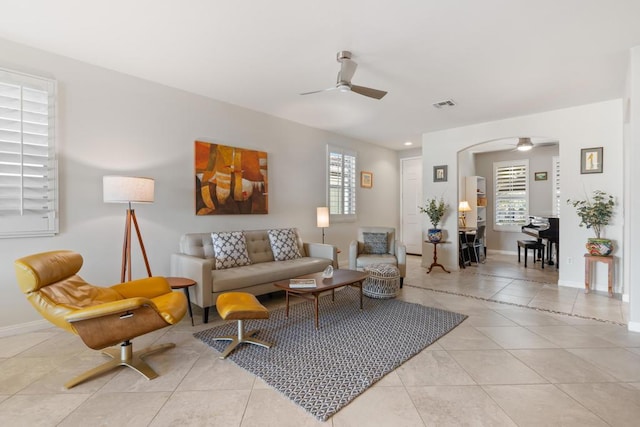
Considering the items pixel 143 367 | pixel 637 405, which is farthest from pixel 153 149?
pixel 637 405

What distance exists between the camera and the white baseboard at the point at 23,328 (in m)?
2.99

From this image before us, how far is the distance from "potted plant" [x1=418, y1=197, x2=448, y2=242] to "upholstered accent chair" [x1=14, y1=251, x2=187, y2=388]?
4.67m

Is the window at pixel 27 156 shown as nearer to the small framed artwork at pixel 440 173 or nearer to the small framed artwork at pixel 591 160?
the small framed artwork at pixel 440 173

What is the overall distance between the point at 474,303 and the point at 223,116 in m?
→ 4.30

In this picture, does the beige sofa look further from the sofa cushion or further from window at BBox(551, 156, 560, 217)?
window at BBox(551, 156, 560, 217)

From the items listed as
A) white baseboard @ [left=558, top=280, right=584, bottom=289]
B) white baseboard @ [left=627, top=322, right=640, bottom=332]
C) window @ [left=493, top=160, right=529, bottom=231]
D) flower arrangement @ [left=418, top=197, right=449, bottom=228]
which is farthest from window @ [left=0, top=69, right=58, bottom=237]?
window @ [left=493, top=160, right=529, bottom=231]

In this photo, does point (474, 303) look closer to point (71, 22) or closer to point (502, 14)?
point (502, 14)

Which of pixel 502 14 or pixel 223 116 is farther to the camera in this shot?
pixel 223 116

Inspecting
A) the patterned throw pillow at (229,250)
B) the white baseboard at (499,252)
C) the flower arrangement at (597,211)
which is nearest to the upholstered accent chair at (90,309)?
the patterned throw pillow at (229,250)

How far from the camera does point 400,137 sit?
268 inches

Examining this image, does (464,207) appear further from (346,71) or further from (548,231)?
(346,71)

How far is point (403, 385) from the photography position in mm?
2180

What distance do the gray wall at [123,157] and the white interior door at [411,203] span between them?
3.82 metres

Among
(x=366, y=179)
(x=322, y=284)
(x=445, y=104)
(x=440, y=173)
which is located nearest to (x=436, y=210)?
(x=440, y=173)
